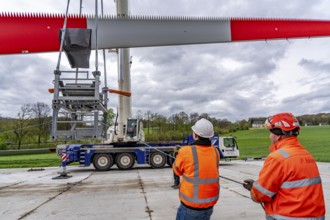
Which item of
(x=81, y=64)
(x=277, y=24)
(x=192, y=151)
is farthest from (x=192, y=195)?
(x=277, y=24)

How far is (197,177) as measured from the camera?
3.11 metres

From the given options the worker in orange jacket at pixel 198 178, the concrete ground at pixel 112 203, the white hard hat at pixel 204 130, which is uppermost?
the white hard hat at pixel 204 130

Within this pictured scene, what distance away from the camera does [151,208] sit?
21.0ft

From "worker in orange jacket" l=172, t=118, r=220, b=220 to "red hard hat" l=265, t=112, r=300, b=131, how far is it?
33.3 inches

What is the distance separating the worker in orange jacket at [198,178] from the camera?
3.08m

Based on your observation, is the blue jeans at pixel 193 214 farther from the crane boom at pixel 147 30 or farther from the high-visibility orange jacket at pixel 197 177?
the crane boom at pixel 147 30

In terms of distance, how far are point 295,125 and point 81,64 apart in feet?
11.6

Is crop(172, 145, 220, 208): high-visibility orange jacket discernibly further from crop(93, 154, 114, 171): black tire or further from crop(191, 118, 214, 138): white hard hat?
crop(93, 154, 114, 171): black tire

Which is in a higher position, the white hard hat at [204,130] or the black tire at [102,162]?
the white hard hat at [204,130]

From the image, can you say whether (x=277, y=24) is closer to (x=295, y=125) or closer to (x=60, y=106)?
(x=295, y=125)

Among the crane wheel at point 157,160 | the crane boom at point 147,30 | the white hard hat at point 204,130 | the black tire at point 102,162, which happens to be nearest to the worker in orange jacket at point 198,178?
the white hard hat at point 204,130

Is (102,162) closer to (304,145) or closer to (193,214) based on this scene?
(193,214)

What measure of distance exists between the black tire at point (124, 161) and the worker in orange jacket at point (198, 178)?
12.7 metres

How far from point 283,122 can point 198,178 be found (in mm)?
1092
